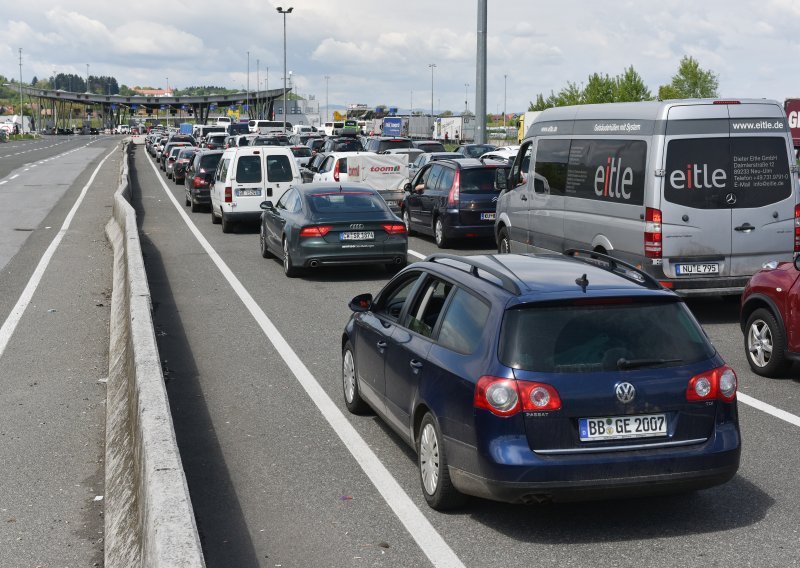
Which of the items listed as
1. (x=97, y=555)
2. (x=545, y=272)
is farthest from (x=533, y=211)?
(x=97, y=555)

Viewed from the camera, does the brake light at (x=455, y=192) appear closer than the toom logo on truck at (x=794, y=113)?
Yes

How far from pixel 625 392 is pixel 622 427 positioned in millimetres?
184

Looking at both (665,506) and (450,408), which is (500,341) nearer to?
(450,408)

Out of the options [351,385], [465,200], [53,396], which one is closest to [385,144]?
[465,200]

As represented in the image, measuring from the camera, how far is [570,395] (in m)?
5.63

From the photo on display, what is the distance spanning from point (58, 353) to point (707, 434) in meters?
7.36

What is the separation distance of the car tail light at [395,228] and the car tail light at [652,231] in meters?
4.85

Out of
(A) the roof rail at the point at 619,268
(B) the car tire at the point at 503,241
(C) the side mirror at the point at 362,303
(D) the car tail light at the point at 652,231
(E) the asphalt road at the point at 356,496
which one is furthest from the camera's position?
(B) the car tire at the point at 503,241

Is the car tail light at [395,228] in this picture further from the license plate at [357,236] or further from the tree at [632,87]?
the tree at [632,87]

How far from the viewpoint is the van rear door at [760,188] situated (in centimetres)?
1219

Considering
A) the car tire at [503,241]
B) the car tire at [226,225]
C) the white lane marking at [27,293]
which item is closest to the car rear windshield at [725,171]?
the car tire at [503,241]

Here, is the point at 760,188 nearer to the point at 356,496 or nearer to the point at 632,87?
the point at 356,496

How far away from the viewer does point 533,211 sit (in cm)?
1575

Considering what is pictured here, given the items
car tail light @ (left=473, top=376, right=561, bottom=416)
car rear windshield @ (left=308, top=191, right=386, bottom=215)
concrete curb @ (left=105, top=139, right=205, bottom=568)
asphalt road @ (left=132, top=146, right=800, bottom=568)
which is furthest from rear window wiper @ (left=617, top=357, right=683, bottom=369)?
car rear windshield @ (left=308, top=191, right=386, bottom=215)
